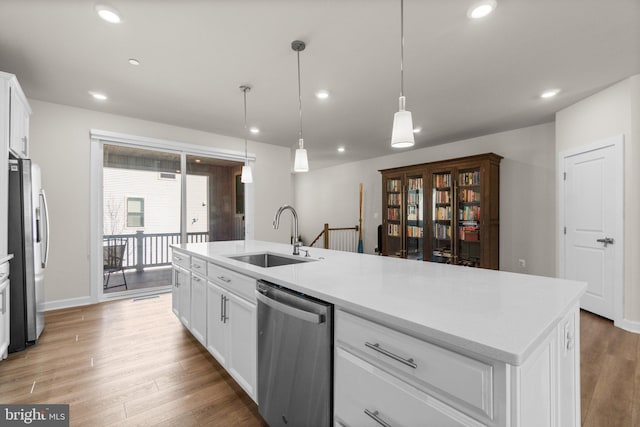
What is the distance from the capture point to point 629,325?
117 inches

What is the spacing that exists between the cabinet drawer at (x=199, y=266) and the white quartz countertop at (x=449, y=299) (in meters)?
0.64

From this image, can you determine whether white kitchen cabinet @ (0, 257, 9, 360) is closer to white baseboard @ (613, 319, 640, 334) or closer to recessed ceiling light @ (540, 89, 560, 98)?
recessed ceiling light @ (540, 89, 560, 98)

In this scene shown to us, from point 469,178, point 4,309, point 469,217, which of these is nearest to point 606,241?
point 469,217

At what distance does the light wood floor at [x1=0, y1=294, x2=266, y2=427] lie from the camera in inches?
67.7

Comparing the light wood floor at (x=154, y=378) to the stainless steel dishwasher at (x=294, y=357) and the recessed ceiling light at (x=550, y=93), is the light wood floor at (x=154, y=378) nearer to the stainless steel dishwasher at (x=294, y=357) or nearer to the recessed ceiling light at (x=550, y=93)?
the stainless steel dishwasher at (x=294, y=357)

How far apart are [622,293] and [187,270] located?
14.3 feet

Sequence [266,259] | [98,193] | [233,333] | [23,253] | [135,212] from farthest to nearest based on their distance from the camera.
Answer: [135,212] → [98,193] → [266,259] → [23,253] → [233,333]

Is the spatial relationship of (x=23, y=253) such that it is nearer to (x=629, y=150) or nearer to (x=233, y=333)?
(x=233, y=333)

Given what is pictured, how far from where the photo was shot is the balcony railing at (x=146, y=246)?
4242 millimetres

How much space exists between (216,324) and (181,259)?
39.0 inches

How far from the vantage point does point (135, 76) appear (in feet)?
9.63

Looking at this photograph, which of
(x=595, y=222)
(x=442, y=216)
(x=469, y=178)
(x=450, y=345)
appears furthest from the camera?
(x=442, y=216)

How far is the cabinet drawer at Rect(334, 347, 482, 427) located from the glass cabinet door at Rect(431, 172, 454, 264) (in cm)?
434

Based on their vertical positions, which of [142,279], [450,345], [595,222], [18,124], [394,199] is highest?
[18,124]
